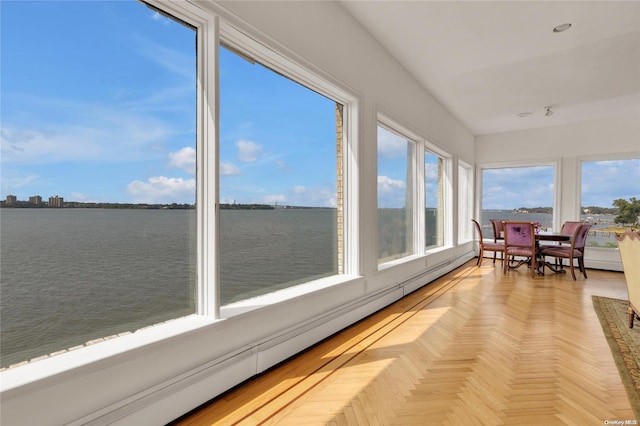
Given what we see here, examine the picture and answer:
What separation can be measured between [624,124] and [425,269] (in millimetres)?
5500

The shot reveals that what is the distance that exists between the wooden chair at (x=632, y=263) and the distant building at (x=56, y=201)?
176 inches

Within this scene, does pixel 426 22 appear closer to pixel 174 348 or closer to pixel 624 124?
pixel 174 348

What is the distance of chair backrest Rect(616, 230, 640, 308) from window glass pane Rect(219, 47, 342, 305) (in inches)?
111

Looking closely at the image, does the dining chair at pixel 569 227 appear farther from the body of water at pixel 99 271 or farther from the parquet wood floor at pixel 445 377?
the body of water at pixel 99 271

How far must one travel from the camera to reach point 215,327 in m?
1.99

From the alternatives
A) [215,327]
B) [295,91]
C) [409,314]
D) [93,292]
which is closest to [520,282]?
[409,314]

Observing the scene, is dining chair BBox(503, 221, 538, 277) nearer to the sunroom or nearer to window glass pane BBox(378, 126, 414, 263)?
window glass pane BBox(378, 126, 414, 263)

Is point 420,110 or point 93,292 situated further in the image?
point 420,110

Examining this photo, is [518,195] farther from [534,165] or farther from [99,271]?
[99,271]

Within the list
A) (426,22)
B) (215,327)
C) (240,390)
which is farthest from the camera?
(426,22)

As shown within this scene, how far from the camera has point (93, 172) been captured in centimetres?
171

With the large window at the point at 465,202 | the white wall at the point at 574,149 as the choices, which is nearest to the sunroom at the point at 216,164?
the white wall at the point at 574,149

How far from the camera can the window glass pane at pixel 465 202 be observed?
8.31 m

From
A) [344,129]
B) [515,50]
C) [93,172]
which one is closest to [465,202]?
[515,50]
